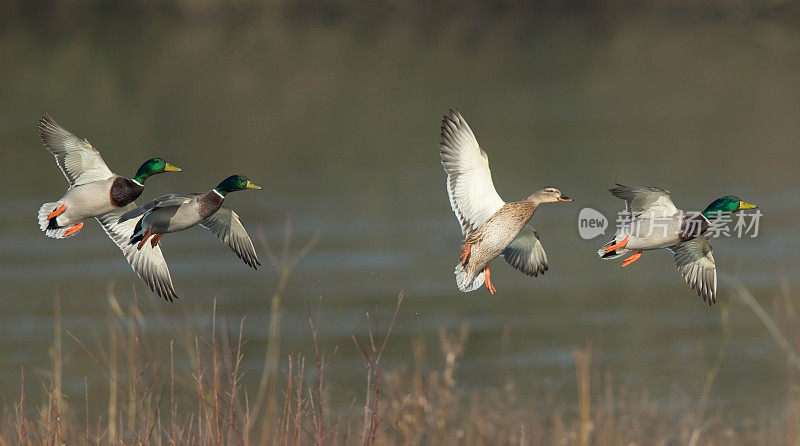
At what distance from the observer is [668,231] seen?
279 centimetres

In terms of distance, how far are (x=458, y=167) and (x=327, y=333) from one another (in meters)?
12.5

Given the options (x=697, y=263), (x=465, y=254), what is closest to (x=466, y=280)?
(x=465, y=254)

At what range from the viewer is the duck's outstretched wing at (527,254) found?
3131 mm

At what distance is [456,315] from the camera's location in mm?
16562

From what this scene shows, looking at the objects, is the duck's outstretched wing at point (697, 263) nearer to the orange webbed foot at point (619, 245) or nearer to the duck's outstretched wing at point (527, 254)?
the orange webbed foot at point (619, 245)

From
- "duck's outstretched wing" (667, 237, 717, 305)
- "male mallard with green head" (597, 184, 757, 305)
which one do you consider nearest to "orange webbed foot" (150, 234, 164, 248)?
"male mallard with green head" (597, 184, 757, 305)

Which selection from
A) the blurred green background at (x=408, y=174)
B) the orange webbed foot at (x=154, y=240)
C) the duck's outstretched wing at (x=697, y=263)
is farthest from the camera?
the blurred green background at (x=408, y=174)

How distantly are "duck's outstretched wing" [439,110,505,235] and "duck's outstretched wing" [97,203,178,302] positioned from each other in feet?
2.41

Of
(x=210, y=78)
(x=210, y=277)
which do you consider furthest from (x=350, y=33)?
(x=210, y=277)

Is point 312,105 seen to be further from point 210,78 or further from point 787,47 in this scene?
point 787,47

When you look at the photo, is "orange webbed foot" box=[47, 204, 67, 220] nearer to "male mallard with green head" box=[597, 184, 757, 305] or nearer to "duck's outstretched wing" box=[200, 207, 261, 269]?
"duck's outstretched wing" box=[200, 207, 261, 269]

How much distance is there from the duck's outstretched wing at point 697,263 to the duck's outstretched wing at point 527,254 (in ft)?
1.18

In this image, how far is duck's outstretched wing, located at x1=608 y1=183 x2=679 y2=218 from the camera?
286 centimetres

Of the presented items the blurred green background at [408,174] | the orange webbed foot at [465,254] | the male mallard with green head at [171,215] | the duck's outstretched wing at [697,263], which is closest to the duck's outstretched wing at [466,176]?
the orange webbed foot at [465,254]
